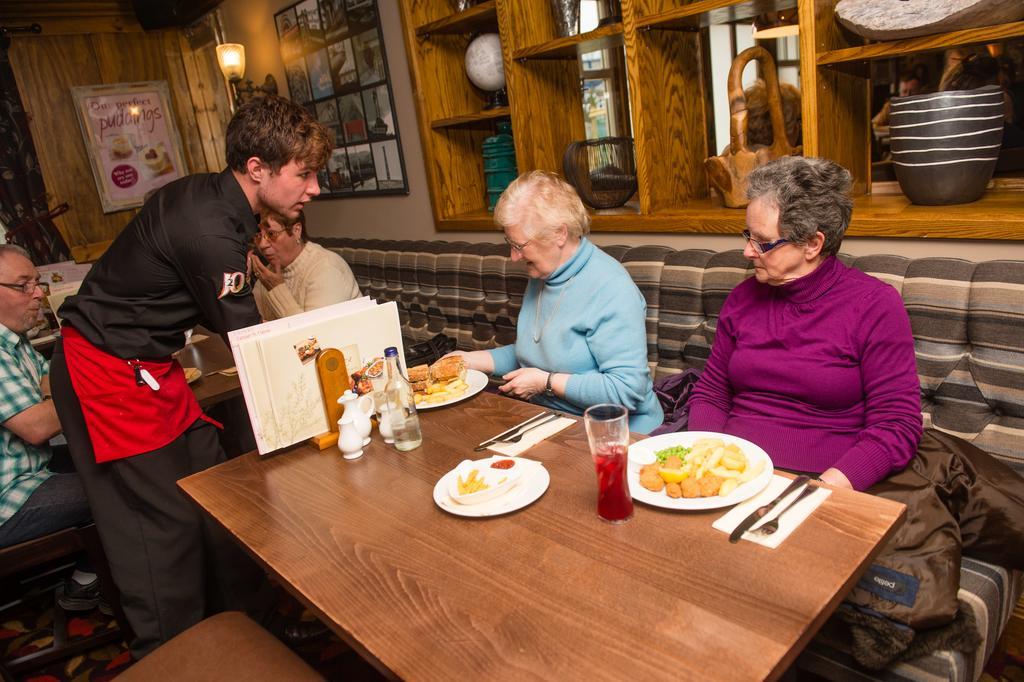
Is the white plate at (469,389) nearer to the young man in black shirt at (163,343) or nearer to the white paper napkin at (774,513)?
the young man in black shirt at (163,343)

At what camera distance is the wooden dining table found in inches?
34.5

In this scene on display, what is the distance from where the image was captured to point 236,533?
4.26 feet

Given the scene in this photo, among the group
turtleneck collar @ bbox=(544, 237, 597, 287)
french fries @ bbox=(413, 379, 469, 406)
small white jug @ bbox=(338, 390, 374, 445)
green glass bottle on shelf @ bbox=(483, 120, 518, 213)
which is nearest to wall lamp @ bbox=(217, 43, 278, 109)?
green glass bottle on shelf @ bbox=(483, 120, 518, 213)

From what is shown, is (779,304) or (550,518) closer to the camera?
(550,518)

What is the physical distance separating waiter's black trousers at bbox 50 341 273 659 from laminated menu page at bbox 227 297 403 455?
50 cm

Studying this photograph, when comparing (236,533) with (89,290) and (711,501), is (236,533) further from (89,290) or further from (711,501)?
(89,290)

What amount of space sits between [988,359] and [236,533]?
1.61 m

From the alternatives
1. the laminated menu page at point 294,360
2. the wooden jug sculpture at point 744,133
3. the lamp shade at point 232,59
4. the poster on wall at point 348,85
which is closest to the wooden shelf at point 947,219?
the wooden jug sculpture at point 744,133

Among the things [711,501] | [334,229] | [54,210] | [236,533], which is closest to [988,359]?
[711,501]

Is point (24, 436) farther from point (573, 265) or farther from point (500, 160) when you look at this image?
point (500, 160)

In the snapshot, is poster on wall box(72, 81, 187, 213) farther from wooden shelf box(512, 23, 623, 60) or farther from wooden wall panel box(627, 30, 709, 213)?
wooden wall panel box(627, 30, 709, 213)

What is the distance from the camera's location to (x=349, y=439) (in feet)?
4.98

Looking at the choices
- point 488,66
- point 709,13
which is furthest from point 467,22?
point 709,13

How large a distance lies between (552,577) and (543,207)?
1.11 metres
